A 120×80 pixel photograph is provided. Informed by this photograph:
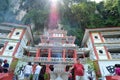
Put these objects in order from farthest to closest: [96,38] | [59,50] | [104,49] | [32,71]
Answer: [59,50]
[96,38]
[104,49]
[32,71]

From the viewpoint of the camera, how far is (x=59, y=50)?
94.0 feet

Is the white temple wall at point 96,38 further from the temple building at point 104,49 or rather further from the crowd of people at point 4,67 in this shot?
the crowd of people at point 4,67

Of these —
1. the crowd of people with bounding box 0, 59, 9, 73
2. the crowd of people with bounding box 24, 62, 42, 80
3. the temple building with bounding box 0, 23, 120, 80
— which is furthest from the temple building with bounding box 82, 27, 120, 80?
the crowd of people with bounding box 0, 59, 9, 73

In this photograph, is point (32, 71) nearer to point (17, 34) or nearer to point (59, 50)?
point (59, 50)

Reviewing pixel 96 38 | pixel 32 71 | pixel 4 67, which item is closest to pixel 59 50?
pixel 96 38

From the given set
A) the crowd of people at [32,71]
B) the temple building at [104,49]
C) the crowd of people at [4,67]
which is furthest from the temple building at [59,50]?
the crowd of people at [32,71]

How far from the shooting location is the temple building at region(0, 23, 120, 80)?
939 inches

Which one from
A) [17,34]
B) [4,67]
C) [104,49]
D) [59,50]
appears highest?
[17,34]

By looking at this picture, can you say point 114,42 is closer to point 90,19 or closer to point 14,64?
point 90,19

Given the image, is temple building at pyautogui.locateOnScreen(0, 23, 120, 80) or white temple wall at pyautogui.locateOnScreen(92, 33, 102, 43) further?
white temple wall at pyautogui.locateOnScreen(92, 33, 102, 43)

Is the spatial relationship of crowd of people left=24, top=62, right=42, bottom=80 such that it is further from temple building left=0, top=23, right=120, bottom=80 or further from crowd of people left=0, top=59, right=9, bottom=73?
temple building left=0, top=23, right=120, bottom=80

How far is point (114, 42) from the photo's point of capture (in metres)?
27.8

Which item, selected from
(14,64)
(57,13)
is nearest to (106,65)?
(14,64)

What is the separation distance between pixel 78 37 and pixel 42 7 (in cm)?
1066
